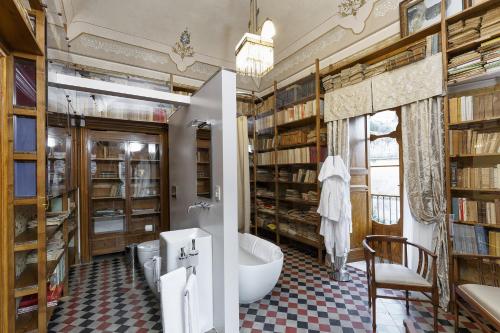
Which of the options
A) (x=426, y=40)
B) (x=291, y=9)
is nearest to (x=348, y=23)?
(x=291, y=9)

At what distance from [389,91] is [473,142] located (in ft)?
3.14

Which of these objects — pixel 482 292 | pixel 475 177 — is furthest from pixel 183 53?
pixel 482 292

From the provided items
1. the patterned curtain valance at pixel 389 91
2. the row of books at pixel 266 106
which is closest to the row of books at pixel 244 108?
the row of books at pixel 266 106

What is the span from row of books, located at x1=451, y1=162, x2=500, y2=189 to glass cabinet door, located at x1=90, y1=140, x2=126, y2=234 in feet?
14.7

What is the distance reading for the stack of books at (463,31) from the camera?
213 cm

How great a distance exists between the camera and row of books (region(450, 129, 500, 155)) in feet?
6.82

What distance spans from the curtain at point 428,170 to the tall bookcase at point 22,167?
3.24 metres

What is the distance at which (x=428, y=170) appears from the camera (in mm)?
2406

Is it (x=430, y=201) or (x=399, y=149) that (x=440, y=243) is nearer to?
(x=430, y=201)

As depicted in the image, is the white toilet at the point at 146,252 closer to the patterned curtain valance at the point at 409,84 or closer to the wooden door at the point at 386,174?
the wooden door at the point at 386,174

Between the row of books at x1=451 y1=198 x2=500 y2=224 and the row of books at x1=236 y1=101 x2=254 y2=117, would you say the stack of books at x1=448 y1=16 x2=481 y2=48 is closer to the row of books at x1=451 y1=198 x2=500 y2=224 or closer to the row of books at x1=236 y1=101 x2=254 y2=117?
the row of books at x1=451 y1=198 x2=500 y2=224

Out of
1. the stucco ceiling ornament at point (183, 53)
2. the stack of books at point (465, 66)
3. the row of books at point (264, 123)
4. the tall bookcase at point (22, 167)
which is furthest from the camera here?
the row of books at point (264, 123)

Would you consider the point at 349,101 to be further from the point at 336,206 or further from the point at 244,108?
the point at 244,108

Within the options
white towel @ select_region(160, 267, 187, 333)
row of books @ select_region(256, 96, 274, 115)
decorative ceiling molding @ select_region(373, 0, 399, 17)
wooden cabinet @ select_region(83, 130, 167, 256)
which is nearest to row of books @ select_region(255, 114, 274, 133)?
row of books @ select_region(256, 96, 274, 115)
